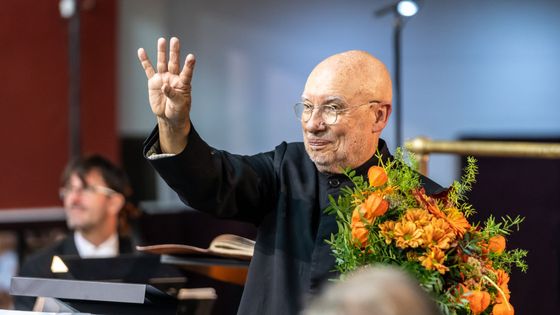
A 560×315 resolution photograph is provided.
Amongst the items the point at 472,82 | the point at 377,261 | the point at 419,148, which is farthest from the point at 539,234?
the point at 472,82

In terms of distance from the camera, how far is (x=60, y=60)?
18.8 feet

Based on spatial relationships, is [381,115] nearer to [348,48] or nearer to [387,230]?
[387,230]

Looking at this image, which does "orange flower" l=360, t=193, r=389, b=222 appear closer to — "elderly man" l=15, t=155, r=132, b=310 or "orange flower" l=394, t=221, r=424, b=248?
"orange flower" l=394, t=221, r=424, b=248

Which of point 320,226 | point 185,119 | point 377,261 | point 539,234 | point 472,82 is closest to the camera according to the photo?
point 377,261

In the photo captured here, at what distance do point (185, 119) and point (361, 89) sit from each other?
1.48 ft

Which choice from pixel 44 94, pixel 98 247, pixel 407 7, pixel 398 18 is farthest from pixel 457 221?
pixel 44 94

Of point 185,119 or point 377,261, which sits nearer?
point 377,261

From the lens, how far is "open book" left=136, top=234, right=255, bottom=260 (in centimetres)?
276

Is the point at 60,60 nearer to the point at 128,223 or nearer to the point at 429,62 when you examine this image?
the point at 128,223

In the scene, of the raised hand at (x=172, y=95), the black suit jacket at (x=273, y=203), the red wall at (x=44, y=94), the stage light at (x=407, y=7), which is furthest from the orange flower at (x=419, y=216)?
the red wall at (x=44, y=94)

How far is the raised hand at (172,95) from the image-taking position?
8.04ft

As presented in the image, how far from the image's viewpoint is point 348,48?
588 centimetres

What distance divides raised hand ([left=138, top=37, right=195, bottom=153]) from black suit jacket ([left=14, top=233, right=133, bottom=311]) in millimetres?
733

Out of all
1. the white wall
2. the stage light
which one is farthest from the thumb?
the white wall
